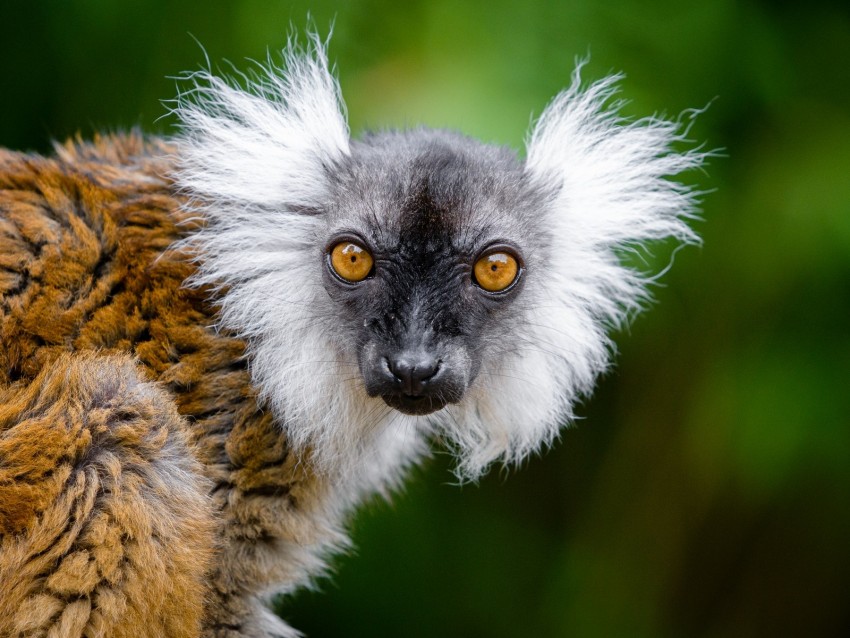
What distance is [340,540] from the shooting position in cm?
407

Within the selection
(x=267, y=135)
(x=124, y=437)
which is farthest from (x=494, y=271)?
(x=124, y=437)

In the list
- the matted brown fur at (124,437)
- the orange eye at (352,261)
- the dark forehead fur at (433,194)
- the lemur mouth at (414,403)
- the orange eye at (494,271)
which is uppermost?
the dark forehead fur at (433,194)

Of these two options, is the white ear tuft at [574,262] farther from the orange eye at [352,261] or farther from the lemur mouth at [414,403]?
the orange eye at [352,261]

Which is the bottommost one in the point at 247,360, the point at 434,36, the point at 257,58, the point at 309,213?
the point at 247,360

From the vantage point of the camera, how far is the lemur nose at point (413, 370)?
323 cm

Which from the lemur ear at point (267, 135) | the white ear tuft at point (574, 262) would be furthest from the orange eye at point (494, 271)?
the lemur ear at point (267, 135)

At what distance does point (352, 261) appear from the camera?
3.54 m

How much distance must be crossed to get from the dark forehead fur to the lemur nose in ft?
1.53

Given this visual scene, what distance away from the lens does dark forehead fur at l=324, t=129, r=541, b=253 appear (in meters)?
3.51

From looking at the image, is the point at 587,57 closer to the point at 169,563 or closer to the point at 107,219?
the point at 107,219

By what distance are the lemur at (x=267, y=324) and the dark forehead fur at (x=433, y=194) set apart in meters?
0.01

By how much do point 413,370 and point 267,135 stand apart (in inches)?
55.6

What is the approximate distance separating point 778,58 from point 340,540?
3.50 m

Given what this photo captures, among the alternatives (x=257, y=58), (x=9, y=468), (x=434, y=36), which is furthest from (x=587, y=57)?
→ (x=9, y=468)
